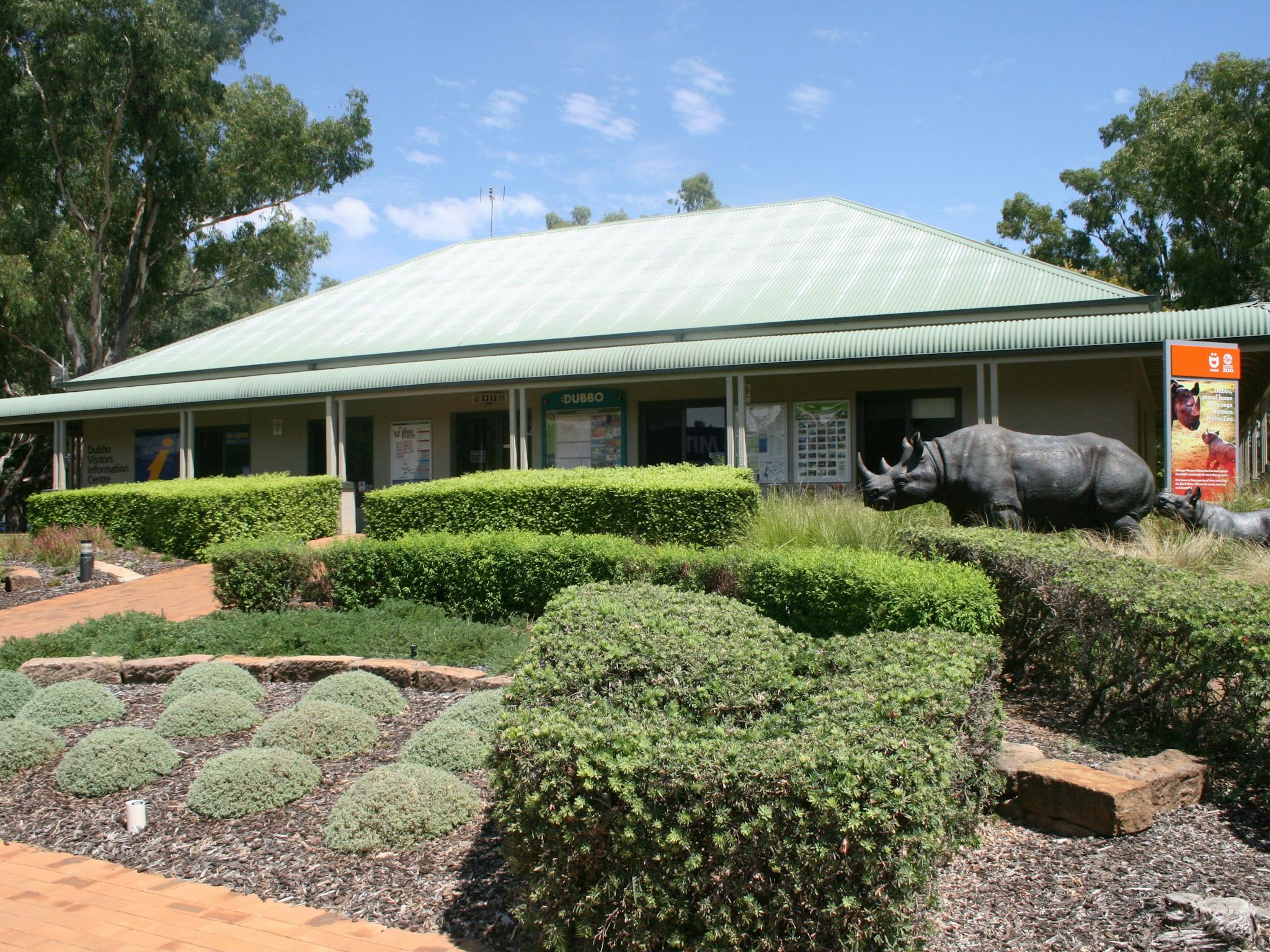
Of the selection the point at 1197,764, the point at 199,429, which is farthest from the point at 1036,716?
the point at 199,429

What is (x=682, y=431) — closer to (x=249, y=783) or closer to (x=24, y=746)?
(x=24, y=746)

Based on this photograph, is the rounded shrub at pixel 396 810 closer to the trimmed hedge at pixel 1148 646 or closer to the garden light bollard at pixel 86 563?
the trimmed hedge at pixel 1148 646

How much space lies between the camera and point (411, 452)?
19594 millimetres

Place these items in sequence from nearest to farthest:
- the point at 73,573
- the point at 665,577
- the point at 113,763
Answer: the point at 113,763 → the point at 665,577 → the point at 73,573

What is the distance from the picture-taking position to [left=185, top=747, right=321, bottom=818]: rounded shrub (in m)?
4.81

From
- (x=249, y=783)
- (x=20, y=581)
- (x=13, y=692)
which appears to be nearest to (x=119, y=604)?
(x=20, y=581)

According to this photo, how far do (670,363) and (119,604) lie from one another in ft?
27.3

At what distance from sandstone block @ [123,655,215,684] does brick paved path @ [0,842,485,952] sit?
3055 millimetres

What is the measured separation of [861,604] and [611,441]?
1168 cm

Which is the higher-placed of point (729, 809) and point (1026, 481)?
point (1026, 481)

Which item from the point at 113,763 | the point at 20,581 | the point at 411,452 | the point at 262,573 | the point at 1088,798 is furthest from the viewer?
the point at 411,452

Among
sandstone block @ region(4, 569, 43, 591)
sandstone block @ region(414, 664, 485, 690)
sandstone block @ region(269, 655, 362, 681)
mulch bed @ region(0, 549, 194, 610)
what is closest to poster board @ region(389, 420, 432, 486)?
mulch bed @ region(0, 549, 194, 610)

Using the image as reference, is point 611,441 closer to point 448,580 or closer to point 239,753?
point 448,580

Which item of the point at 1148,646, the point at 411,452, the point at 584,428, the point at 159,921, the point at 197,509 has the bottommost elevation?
the point at 159,921
